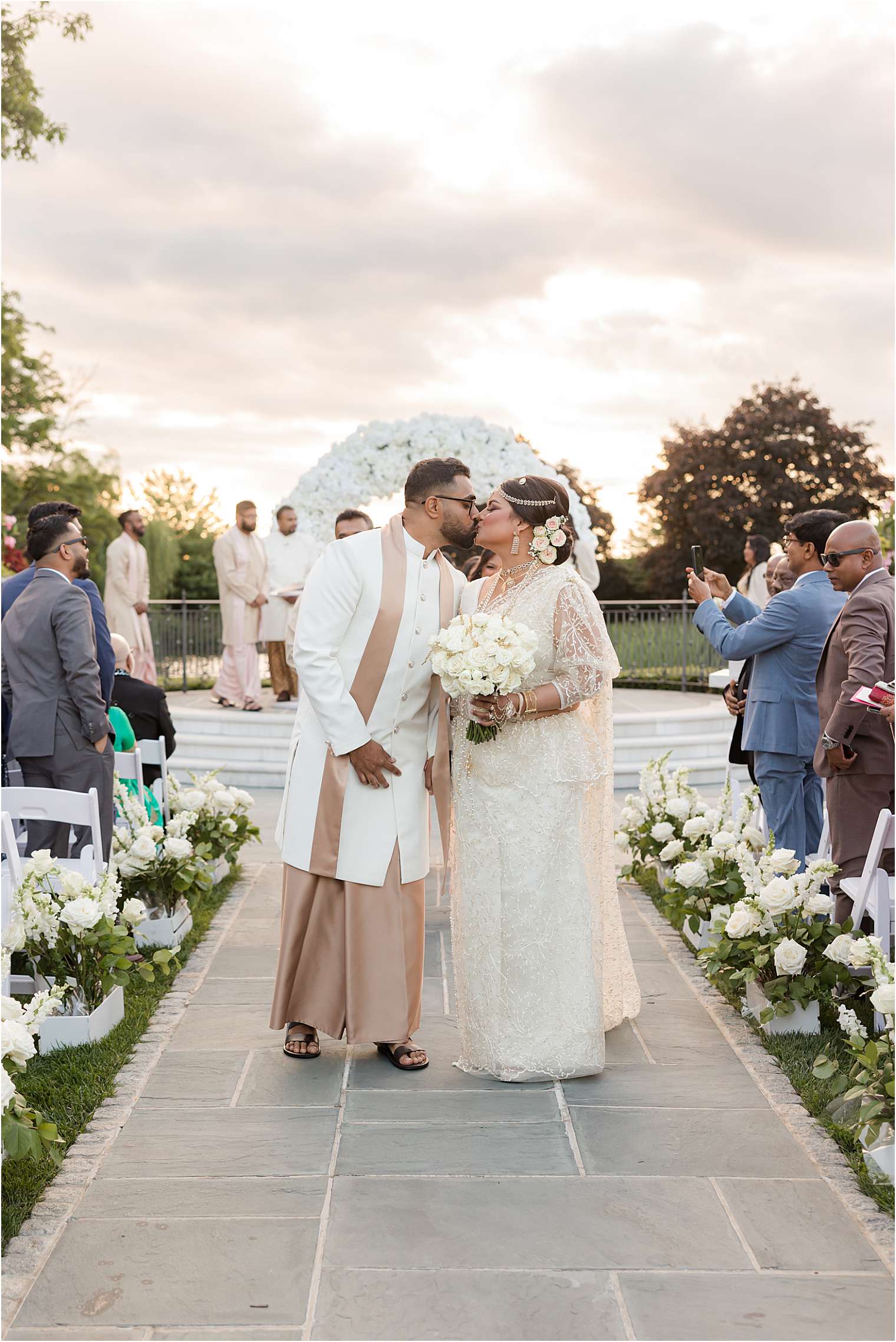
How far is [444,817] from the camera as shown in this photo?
15.6ft

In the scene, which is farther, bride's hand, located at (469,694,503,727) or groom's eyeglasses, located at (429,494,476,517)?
groom's eyeglasses, located at (429,494,476,517)

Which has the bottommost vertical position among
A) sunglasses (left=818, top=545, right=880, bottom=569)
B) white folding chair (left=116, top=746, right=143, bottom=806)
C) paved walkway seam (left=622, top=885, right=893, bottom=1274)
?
paved walkway seam (left=622, top=885, right=893, bottom=1274)

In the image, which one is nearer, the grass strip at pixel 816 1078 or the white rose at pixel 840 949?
the grass strip at pixel 816 1078

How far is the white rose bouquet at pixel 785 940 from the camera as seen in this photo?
15.7 ft

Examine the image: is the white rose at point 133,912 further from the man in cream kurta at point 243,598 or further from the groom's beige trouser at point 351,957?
the man in cream kurta at point 243,598

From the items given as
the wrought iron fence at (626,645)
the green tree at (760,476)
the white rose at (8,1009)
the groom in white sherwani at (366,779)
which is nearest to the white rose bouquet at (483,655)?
the groom in white sherwani at (366,779)

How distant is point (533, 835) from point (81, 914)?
1699 millimetres

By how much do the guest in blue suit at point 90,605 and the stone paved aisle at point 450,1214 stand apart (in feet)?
6.30

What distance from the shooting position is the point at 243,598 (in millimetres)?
14531

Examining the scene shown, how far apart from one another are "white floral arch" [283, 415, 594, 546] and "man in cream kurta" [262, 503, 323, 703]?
25 centimetres

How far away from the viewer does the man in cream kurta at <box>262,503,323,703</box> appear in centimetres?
1455

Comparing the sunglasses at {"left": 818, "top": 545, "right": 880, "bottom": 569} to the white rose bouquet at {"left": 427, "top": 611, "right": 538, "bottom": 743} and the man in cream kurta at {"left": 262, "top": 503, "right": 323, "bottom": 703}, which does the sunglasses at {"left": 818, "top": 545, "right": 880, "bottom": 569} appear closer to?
the white rose bouquet at {"left": 427, "top": 611, "right": 538, "bottom": 743}

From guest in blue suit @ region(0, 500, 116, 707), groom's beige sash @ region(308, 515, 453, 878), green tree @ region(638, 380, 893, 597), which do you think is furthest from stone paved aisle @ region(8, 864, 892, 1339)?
green tree @ region(638, 380, 893, 597)

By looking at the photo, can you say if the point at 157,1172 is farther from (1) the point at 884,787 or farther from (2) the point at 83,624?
(1) the point at 884,787
